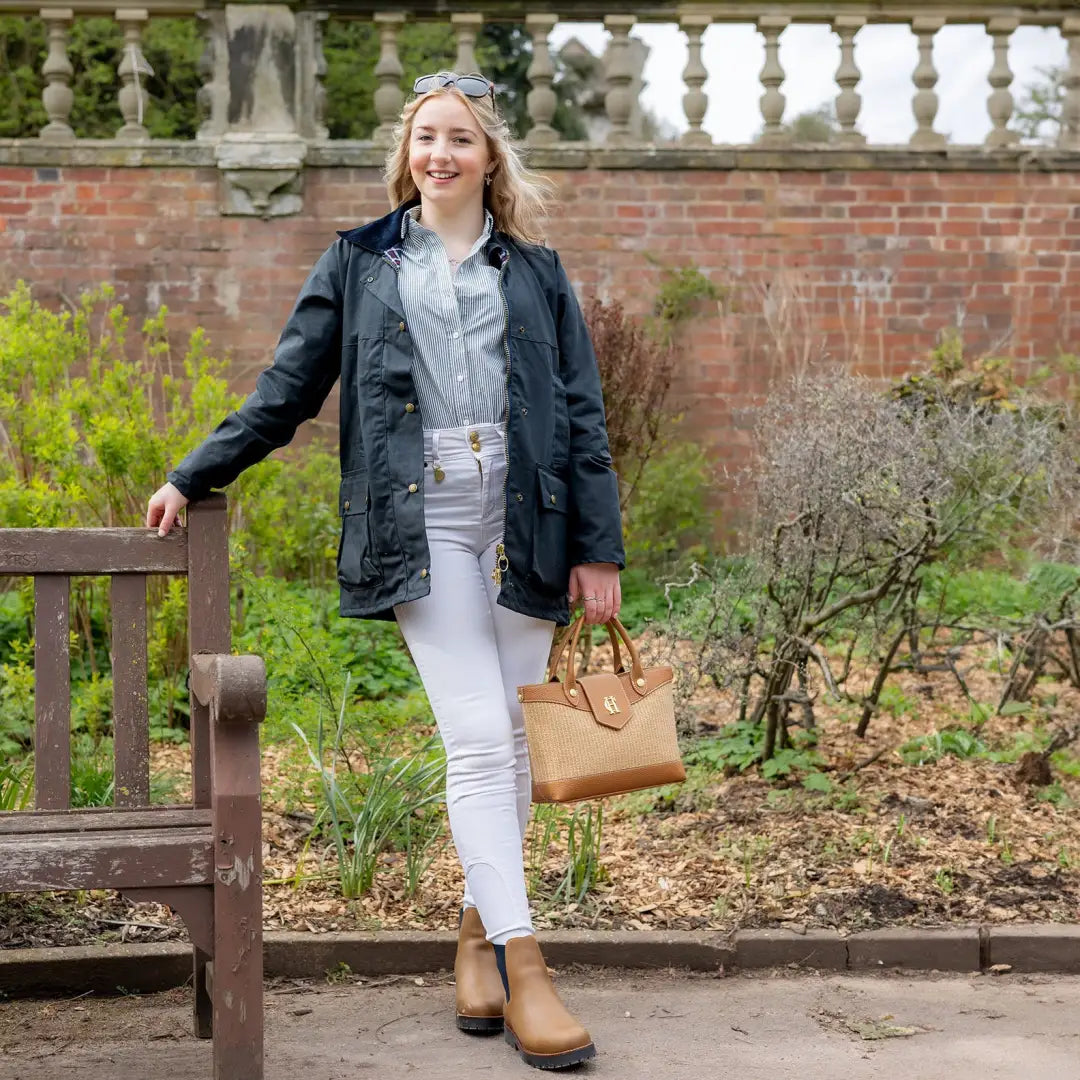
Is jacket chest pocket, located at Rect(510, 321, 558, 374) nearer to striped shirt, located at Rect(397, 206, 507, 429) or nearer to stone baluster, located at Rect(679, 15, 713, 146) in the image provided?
striped shirt, located at Rect(397, 206, 507, 429)

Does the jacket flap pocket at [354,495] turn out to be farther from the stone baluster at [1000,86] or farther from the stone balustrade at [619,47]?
the stone baluster at [1000,86]

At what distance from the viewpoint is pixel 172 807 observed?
3193 millimetres

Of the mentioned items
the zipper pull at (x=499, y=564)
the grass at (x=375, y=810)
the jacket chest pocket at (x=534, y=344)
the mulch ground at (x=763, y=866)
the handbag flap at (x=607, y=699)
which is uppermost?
the jacket chest pocket at (x=534, y=344)

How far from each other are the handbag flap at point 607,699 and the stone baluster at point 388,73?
630 cm

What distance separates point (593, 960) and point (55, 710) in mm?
1557

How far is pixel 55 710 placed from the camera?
3285mm

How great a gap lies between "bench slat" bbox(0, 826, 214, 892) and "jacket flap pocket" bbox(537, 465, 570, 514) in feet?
3.32

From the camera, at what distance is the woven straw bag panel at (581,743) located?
10.1 ft

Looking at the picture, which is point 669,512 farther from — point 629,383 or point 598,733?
point 598,733

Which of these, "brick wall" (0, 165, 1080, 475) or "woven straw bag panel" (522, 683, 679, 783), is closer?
"woven straw bag panel" (522, 683, 679, 783)

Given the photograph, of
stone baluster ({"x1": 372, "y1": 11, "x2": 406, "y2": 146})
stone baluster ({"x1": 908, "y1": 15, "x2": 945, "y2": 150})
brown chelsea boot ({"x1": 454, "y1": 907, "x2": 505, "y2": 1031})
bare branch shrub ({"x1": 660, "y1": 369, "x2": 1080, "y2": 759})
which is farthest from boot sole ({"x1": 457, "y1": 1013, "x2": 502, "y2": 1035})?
stone baluster ({"x1": 908, "y1": 15, "x2": 945, "y2": 150})

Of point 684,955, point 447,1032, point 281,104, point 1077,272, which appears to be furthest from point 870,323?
point 447,1032

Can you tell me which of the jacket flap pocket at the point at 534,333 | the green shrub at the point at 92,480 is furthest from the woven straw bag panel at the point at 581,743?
the green shrub at the point at 92,480

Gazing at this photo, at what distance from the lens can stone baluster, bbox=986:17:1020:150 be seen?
29.4ft
